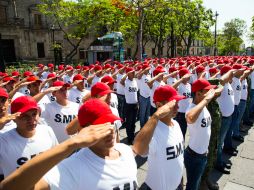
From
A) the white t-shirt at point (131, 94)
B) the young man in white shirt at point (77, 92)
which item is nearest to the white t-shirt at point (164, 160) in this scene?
the young man in white shirt at point (77, 92)

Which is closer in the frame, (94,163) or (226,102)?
(94,163)

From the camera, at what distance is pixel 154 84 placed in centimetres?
783

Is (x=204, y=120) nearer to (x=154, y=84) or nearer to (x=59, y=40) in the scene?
(x=154, y=84)

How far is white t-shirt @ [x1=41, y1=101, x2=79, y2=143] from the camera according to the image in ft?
15.6

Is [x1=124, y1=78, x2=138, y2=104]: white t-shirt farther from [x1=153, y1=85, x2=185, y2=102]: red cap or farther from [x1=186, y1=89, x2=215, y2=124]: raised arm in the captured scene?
[x1=153, y1=85, x2=185, y2=102]: red cap

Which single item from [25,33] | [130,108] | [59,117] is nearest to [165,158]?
[59,117]

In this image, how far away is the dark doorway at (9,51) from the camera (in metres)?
36.2

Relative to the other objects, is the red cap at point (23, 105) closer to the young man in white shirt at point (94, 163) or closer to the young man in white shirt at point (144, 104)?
the young man in white shirt at point (94, 163)

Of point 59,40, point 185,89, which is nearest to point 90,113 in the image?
point 185,89

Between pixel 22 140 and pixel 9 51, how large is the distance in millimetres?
37860

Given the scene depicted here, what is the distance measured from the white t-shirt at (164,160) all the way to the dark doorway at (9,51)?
125 feet

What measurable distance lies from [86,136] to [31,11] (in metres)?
42.4

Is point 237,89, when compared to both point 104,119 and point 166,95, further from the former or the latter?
point 104,119

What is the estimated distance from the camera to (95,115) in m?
2.12
